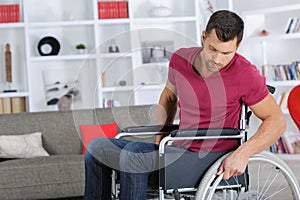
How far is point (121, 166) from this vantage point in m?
2.60

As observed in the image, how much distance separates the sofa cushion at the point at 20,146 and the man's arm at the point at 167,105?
1737mm

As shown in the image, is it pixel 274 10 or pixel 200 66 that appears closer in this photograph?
pixel 200 66

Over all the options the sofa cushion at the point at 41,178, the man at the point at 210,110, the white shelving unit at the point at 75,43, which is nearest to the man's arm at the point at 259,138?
the man at the point at 210,110

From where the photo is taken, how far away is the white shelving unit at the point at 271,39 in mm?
6473

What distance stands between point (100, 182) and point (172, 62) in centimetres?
63

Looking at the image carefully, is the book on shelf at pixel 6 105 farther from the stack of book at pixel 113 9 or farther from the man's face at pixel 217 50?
the man's face at pixel 217 50

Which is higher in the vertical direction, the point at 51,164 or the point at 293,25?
the point at 293,25

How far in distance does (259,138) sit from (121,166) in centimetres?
57

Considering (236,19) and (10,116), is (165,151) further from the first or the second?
(10,116)

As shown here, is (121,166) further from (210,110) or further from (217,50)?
(217,50)

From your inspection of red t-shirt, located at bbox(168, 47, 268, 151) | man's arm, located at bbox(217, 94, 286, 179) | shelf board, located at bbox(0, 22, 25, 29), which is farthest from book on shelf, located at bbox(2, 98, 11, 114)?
man's arm, located at bbox(217, 94, 286, 179)

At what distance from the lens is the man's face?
2566 millimetres

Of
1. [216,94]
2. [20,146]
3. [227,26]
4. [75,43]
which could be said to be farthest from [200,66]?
[75,43]

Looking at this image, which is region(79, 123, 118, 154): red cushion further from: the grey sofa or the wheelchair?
the wheelchair
